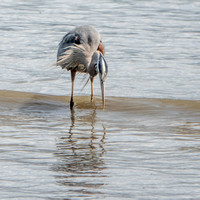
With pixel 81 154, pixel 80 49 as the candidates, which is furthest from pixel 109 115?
pixel 81 154

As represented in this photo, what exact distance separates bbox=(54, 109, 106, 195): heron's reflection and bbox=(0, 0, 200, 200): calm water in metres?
0.01

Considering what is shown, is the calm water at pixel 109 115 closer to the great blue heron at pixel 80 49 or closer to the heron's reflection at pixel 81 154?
the heron's reflection at pixel 81 154

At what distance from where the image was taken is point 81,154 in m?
5.94

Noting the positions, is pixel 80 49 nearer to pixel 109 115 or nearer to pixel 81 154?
pixel 109 115

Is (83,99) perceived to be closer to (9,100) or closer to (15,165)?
(9,100)

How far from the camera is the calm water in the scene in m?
4.93

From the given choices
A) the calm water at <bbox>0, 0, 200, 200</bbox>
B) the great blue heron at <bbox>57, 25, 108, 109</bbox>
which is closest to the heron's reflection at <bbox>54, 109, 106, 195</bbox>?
the calm water at <bbox>0, 0, 200, 200</bbox>

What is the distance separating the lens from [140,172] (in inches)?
205

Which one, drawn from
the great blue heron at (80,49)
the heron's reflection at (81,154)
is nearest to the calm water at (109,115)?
the heron's reflection at (81,154)

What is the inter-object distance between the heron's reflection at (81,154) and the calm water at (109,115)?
1 cm

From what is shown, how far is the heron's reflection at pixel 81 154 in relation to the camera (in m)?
5.00

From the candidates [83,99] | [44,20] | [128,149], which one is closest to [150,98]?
[83,99]

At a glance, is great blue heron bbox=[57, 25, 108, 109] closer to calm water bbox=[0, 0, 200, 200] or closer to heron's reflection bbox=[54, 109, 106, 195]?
calm water bbox=[0, 0, 200, 200]

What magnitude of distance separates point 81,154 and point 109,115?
2.54m
